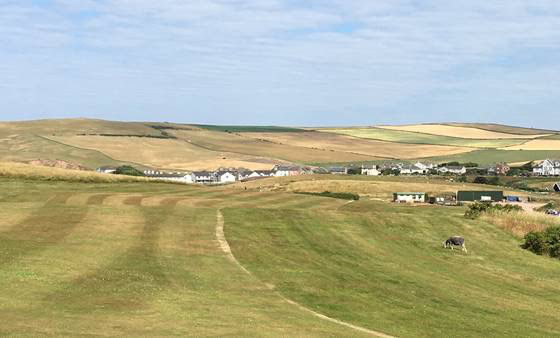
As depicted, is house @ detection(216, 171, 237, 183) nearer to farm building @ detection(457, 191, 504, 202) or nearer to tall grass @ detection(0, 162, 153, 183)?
farm building @ detection(457, 191, 504, 202)

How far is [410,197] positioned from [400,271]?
8137 cm

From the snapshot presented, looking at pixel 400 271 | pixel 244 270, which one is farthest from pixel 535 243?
pixel 244 270

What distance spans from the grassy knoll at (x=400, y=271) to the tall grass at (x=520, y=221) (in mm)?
1845

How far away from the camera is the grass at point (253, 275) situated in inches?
1037

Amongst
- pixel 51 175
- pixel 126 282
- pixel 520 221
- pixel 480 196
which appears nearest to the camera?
pixel 126 282

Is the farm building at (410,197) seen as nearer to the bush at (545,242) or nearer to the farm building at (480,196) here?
the farm building at (480,196)

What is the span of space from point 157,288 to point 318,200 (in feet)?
200

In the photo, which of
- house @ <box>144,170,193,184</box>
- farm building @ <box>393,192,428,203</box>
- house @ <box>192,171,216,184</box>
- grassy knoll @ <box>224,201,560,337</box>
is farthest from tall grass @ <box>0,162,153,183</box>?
house @ <box>192,171,216,184</box>

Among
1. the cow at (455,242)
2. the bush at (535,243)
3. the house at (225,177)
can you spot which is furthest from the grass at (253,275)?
the house at (225,177)

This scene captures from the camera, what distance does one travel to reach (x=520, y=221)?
73.1 metres

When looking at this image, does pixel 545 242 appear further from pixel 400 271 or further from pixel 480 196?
pixel 480 196

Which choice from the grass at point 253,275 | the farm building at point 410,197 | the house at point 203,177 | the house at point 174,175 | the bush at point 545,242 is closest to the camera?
the grass at point 253,275

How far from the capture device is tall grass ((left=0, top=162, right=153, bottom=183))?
88.4 metres

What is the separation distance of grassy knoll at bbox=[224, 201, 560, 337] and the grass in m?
0.15
